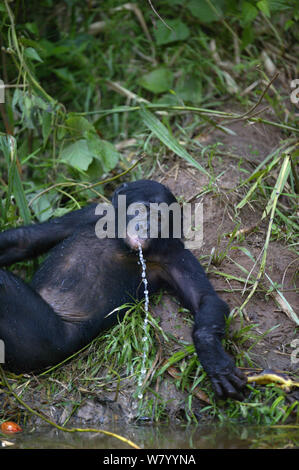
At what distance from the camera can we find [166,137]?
5734 millimetres

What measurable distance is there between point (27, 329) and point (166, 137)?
7.49ft

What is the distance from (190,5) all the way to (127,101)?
1.23 metres

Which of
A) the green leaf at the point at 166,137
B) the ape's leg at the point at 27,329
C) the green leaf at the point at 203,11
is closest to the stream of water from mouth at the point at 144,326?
the ape's leg at the point at 27,329

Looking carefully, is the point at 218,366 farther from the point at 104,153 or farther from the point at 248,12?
the point at 248,12

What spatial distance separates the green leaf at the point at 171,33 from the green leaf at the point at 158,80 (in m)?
0.33

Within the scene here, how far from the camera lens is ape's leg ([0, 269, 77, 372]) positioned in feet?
13.9

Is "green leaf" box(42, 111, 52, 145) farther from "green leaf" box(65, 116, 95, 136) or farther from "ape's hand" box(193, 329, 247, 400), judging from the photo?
"ape's hand" box(193, 329, 247, 400)

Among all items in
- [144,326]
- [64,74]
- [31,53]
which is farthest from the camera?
[64,74]

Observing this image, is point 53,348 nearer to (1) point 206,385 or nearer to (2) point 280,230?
(1) point 206,385

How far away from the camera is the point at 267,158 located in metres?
5.98

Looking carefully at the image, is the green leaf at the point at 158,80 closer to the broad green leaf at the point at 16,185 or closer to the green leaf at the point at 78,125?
the green leaf at the point at 78,125

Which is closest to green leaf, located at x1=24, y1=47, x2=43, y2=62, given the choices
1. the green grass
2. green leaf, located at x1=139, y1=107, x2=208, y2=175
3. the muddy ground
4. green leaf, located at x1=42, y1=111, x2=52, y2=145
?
the green grass

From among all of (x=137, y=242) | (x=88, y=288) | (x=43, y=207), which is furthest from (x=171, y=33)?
(x=88, y=288)
